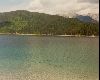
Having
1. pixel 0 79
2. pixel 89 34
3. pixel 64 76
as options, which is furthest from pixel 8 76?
pixel 89 34

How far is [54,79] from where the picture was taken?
45.3 feet

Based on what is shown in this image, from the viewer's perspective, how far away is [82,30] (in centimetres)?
10519

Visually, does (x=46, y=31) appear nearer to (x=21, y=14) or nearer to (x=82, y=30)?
(x=82, y=30)

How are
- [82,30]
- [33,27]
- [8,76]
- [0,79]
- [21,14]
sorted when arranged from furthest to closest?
[21,14] < [33,27] < [82,30] < [8,76] < [0,79]

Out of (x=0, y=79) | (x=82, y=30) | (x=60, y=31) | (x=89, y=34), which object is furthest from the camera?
(x=60, y=31)

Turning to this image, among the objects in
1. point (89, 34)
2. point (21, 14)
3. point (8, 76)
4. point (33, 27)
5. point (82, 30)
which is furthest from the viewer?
point (21, 14)

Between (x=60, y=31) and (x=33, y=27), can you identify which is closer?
(x=60, y=31)

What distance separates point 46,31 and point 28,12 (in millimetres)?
68803

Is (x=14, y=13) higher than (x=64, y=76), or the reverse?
(x=14, y=13)

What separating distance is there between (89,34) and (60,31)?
21102 mm

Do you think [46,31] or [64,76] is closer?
[64,76]

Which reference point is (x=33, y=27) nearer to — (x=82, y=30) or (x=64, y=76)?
(x=82, y=30)

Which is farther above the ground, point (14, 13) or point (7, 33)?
point (14, 13)

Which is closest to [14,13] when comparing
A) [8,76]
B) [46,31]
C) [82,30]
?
[46,31]
